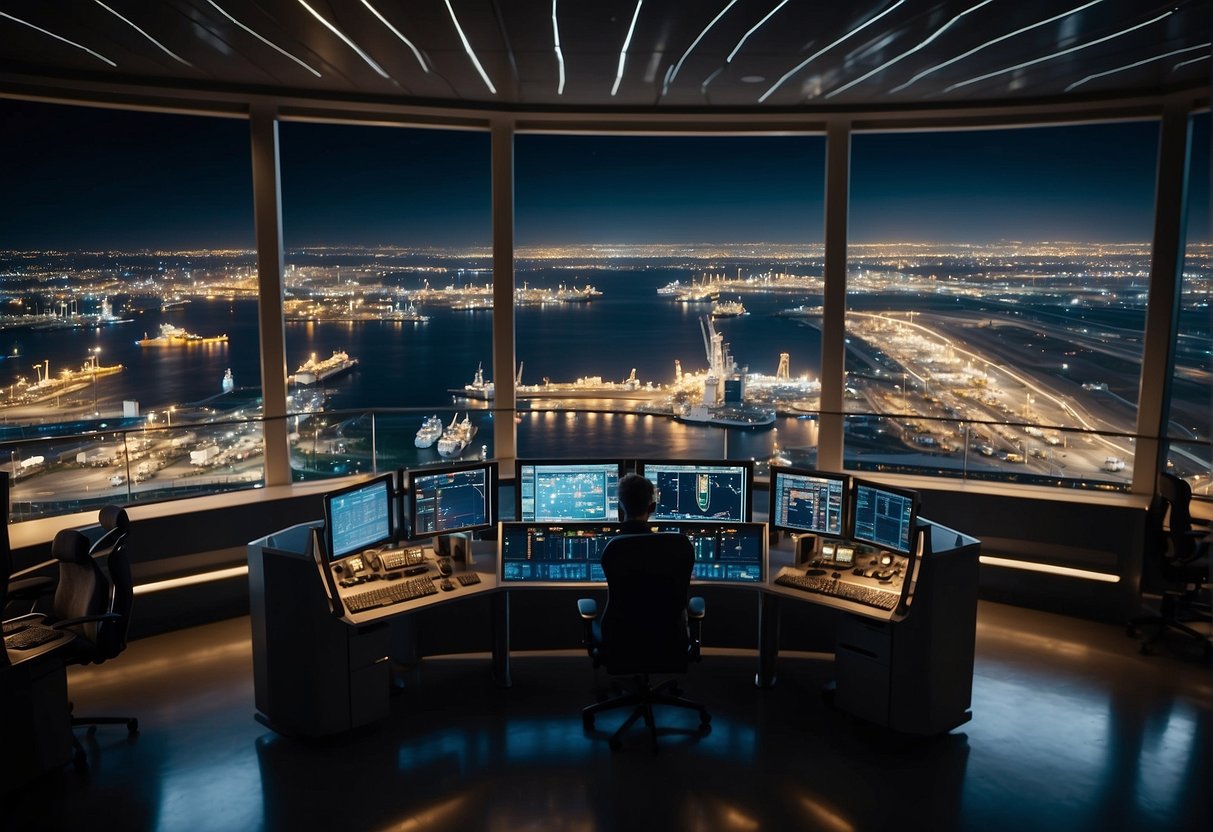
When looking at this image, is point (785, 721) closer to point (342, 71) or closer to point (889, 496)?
point (889, 496)

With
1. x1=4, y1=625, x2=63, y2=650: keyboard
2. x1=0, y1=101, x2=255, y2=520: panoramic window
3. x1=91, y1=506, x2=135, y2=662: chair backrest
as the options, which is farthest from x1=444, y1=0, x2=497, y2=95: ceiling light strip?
x1=4, y1=625, x2=63, y2=650: keyboard

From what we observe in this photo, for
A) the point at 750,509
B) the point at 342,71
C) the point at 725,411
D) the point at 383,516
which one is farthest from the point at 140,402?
the point at 750,509

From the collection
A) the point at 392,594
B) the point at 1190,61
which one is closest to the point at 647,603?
the point at 392,594

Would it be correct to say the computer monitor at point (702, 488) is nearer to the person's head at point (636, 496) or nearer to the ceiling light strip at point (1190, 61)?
the person's head at point (636, 496)

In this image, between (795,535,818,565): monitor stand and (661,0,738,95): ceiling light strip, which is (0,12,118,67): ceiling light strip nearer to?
(661,0,738,95): ceiling light strip

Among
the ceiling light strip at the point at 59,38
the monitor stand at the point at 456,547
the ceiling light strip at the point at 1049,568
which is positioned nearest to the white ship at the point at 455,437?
the monitor stand at the point at 456,547

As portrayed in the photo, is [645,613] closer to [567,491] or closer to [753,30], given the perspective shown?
[567,491]
